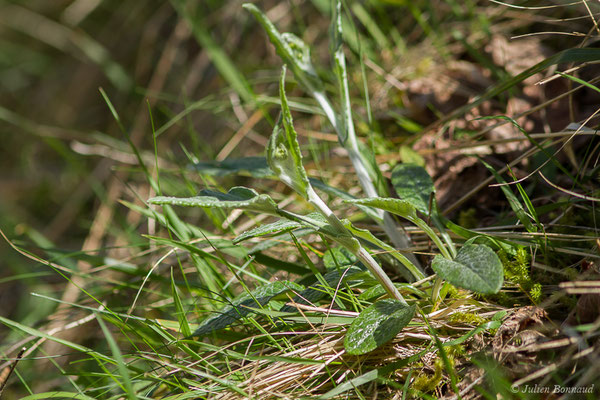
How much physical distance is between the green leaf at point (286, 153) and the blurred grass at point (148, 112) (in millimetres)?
363

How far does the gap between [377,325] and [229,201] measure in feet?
1.37

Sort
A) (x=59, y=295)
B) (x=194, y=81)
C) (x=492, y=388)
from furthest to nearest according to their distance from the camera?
(x=194, y=81) < (x=59, y=295) < (x=492, y=388)

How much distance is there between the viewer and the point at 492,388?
35.4 inches

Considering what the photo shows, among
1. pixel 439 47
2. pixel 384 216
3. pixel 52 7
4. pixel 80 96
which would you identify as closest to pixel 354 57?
pixel 439 47

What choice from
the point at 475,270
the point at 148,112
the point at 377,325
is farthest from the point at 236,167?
the point at 148,112

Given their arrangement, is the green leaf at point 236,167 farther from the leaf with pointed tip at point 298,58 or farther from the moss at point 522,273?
the moss at point 522,273

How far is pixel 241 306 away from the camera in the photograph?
112cm

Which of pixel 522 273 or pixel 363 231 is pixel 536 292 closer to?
pixel 522 273

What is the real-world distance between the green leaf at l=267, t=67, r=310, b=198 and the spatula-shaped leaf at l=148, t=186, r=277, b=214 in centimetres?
8

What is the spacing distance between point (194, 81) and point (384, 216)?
7.43 ft

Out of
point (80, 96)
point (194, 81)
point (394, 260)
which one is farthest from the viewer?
point (80, 96)

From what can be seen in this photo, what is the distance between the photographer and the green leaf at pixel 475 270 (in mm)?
822

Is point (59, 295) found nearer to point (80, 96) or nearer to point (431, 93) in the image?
point (80, 96)

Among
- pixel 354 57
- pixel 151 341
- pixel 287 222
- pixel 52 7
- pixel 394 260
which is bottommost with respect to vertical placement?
pixel 151 341
